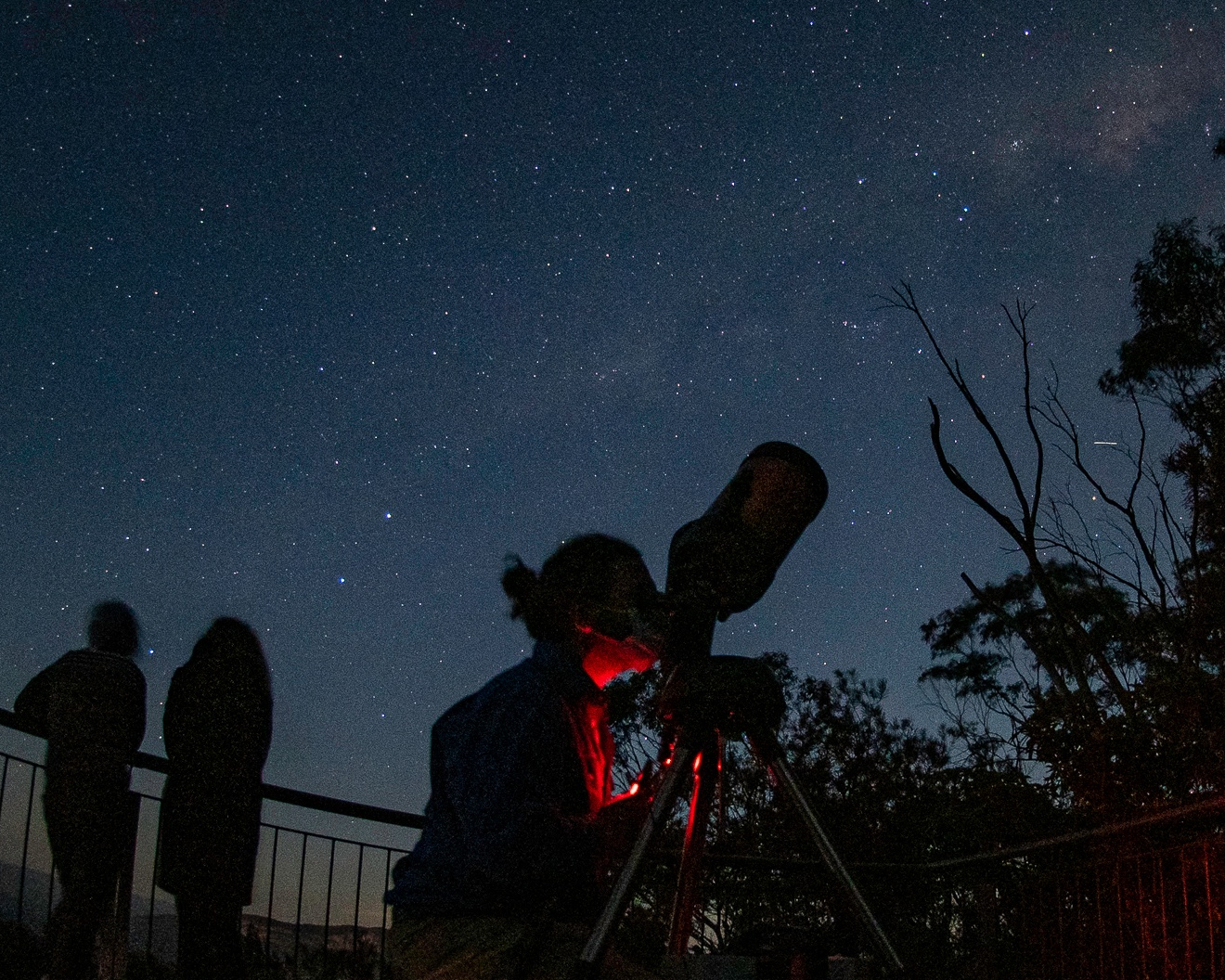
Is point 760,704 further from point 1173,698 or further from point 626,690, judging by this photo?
point 626,690

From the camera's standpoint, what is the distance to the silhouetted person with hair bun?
1.71 metres

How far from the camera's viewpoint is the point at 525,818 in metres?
1.70

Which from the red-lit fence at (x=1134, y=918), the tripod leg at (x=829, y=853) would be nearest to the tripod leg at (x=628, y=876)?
the tripod leg at (x=829, y=853)

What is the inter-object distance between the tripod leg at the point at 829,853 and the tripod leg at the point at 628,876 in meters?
0.17

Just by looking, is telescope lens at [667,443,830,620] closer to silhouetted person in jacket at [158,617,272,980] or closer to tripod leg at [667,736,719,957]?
tripod leg at [667,736,719,957]

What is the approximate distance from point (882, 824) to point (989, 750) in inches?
112

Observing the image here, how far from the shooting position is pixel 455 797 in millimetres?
1810

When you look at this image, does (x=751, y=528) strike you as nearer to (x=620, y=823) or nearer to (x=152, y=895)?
(x=620, y=823)

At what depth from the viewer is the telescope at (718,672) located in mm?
1840

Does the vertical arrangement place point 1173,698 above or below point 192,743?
above

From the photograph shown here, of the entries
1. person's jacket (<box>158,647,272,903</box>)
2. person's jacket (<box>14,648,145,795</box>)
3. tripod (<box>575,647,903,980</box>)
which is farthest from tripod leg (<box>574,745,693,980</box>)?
person's jacket (<box>14,648,145,795</box>)

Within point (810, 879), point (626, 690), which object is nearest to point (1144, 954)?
point (810, 879)

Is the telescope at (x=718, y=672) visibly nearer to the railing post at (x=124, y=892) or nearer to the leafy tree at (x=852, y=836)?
the leafy tree at (x=852, y=836)

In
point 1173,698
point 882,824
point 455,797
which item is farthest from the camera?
point 882,824
